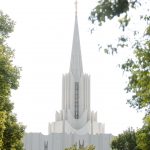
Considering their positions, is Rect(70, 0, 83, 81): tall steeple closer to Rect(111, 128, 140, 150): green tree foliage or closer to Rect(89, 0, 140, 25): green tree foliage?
Rect(111, 128, 140, 150): green tree foliage

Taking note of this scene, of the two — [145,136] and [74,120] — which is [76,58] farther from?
[145,136]

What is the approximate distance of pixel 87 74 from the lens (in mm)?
141125

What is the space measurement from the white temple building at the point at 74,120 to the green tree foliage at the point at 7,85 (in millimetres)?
102636

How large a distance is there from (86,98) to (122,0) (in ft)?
414

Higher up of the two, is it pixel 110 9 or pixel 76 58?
pixel 76 58

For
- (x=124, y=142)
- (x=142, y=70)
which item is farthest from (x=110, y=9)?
(x=124, y=142)

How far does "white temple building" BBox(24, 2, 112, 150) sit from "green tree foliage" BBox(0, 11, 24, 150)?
102636 millimetres

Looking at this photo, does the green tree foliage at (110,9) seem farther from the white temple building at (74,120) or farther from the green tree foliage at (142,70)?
the white temple building at (74,120)

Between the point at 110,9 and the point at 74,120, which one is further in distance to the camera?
the point at 74,120

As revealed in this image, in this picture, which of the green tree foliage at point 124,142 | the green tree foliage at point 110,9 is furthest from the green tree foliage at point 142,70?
the green tree foliage at point 124,142

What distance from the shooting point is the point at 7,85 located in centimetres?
2747

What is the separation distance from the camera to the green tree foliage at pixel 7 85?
89.1ft

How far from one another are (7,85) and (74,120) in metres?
114

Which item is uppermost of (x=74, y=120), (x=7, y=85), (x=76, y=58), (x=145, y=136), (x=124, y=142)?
(x=76, y=58)
